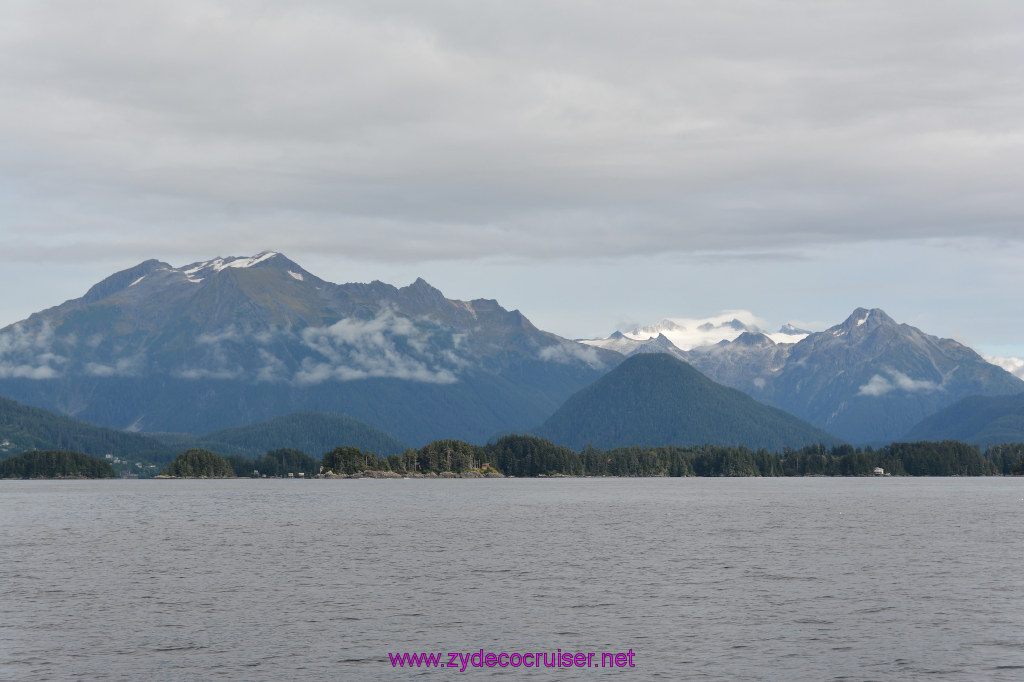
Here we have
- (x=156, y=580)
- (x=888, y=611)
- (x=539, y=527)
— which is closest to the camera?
(x=888, y=611)

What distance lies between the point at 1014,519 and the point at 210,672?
165m

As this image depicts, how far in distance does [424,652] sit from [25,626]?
28.8m

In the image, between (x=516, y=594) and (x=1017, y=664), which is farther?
(x=516, y=594)

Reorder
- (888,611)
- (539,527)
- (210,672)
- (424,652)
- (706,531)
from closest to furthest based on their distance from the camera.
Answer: (210,672)
(424,652)
(888,611)
(706,531)
(539,527)

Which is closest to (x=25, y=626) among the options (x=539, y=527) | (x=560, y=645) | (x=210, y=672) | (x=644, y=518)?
(x=210, y=672)

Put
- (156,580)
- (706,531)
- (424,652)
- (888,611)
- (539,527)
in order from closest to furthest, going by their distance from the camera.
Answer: (424,652)
(888,611)
(156,580)
(706,531)
(539,527)

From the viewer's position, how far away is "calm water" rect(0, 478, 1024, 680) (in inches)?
2298

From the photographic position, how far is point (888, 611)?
75500 millimetres

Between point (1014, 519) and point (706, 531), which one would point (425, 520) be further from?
point (1014, 519)

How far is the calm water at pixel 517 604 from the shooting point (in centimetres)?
5838

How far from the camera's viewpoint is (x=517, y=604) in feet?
259

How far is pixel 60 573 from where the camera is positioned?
99.5 metres

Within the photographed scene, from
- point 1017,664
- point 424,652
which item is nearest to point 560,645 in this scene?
point 424,652

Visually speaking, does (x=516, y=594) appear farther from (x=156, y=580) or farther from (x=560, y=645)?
(x=156, y=580)
